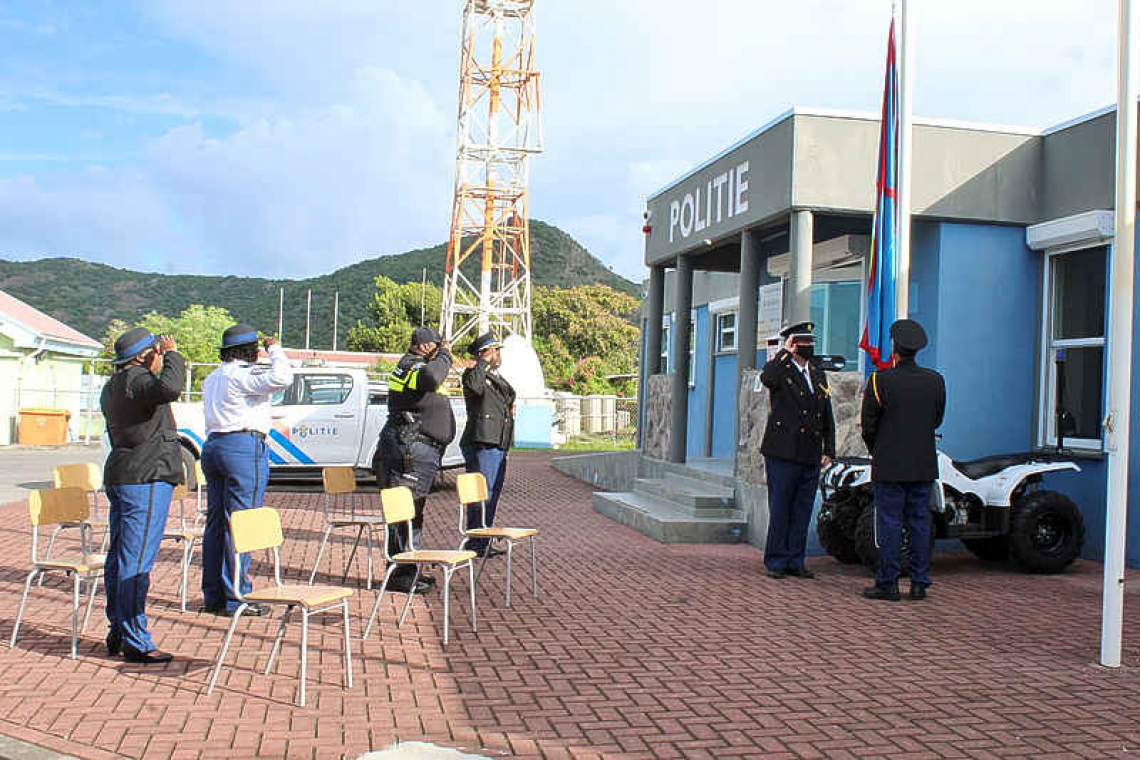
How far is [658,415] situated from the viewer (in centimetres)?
1406

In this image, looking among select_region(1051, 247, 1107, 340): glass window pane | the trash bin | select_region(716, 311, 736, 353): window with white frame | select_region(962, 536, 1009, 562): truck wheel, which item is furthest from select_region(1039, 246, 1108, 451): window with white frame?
the trash bin

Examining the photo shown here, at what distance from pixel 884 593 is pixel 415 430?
146 inches

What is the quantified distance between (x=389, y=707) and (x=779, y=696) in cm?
198

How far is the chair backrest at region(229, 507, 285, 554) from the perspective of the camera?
5.44m

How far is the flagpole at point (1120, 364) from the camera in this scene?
5926 mm

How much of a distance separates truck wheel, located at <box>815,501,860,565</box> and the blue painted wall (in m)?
7.16

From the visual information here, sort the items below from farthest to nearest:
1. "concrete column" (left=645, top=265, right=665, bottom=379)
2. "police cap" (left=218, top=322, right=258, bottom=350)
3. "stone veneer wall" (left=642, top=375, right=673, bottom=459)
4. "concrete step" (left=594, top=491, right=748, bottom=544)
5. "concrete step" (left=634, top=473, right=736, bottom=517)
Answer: "concrete column" (left=645, top=265, right=665, bottom=379), "stone veneer wall" (left=642, top=375, right=673, bottom=459), "concrete step" (left=634, top=473, right=736, bottom=517), "concrete step" (left=594, top=491, right=748, bottom=544), "police cap" (left=218, top=322, right=258, bottom=350)

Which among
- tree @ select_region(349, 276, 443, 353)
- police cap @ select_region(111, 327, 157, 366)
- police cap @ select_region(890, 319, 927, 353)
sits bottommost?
police cap @ select_region(111, 327, 157, 366)

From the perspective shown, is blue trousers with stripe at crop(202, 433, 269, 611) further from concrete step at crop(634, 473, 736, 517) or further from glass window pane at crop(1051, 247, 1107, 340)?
glass window pane at crop(1051, 247, 1107, 340)

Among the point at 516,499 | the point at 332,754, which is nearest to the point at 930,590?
the point at 332,754

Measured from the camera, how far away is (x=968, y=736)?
4809mm

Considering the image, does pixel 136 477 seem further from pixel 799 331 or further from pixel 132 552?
pixel 799 331

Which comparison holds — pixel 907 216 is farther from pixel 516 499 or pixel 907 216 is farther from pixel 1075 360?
pixel 516 499

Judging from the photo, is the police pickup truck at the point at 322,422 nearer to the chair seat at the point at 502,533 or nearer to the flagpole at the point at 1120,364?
the chair seat at the point at 502,533
